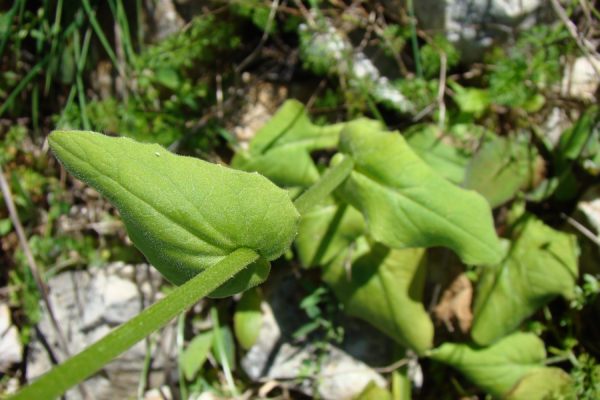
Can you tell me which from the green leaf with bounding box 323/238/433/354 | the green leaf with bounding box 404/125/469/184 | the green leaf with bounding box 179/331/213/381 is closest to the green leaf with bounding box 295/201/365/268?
the green leaf with bounding box 323/238/433/354

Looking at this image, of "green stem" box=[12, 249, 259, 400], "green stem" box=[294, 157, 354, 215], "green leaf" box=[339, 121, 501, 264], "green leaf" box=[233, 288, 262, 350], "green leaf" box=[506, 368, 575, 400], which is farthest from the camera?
"green leaf" box=[233, 288, 262, 350]

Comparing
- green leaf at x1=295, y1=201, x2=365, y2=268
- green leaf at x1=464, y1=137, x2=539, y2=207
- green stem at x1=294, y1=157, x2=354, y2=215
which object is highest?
green stem at x1=294, y1=157, x2=354, y2=215

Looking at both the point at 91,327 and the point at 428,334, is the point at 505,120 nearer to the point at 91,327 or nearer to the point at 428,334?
the point at 428,334

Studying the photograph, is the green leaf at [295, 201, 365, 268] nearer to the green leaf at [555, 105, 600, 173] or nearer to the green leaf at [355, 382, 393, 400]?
the green leaf at [355, 382, 393, 400]

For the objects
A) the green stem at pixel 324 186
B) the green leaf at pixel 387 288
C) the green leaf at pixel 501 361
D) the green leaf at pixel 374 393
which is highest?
the green stem at pixel 324 186

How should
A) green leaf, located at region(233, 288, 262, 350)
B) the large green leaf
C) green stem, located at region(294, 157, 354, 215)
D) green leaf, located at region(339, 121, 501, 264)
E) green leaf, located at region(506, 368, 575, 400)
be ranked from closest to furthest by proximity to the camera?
1. the large green leaf
2. green stem, located at region(294, 157, 354, 215)
3. green leaf, located at region(339, 121, 501, 264)
4. green leaf, located at region(506, 368, 575, 400)
5. green leaf, located at region(233, 288, 262, 350)

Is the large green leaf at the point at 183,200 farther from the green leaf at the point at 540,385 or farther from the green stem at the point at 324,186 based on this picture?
the green leaf at the point at 540,385

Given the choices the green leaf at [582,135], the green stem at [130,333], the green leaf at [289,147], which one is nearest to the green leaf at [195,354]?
the green leaf at [289,147]
